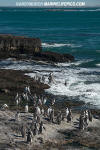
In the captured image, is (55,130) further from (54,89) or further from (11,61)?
→ (11,61)

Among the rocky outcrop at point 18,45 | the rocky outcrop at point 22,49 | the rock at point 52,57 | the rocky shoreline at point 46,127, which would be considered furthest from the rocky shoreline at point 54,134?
the rocky outcrop at point 18,45

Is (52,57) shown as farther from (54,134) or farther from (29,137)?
(29,137)

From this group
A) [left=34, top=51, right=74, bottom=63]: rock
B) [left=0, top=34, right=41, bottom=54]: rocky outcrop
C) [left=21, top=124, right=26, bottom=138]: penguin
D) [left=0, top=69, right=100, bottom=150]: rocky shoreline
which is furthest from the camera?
[left=0, top=34, right=41, bottom=54]: rocky outcrop

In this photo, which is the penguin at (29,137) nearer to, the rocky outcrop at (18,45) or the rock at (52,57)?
the rock at (52,57)

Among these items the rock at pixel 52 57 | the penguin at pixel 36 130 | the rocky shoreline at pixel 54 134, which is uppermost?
the rock at pixel 52 57

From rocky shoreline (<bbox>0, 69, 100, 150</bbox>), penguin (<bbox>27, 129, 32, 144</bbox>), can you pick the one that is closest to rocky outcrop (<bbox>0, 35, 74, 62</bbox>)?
rocky shoreline (<bbox>0, 69, 100, 150</bbox>)

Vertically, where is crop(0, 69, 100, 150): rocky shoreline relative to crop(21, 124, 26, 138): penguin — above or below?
below

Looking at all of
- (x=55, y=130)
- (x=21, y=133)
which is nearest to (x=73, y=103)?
(x=55, y=130)

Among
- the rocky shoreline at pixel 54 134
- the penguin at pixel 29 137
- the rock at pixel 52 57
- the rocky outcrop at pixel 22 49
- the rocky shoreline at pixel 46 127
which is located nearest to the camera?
the penguin at pixel 29 137

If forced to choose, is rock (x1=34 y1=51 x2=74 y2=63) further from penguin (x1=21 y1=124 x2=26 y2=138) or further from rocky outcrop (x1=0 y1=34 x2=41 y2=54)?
penguin (x1=21 y1=124 x2=26 y2=138)

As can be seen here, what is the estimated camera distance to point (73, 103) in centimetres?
3853

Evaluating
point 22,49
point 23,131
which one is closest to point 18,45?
point 22,49

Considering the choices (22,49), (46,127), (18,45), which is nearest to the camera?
(46,127)

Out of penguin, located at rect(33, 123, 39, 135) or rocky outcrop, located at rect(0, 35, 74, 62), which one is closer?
penguin, located at rect(33, 123, 39, 135)
